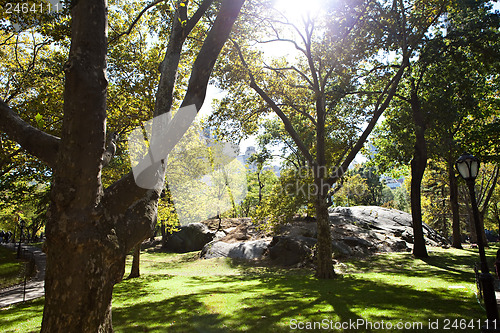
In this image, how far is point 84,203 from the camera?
12.6ft

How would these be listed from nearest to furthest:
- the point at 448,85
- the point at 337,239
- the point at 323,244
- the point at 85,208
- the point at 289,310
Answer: the point at 85,208 → the point at 289,310 → the point at 323,244 → the point at 448,85 → the point at 337,239

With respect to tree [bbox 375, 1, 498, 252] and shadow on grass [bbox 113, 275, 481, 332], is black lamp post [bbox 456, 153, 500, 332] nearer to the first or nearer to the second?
shadow on grass [bbox 113, 275, 481, 332]

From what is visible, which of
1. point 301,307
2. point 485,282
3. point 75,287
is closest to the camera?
point 75,287

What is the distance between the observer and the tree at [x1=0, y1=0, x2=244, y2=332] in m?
3.62

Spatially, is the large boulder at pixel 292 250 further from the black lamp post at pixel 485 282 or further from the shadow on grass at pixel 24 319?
the shadow on grass at pixel 24 319

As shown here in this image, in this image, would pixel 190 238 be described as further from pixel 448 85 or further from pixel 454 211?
pixel 448 85

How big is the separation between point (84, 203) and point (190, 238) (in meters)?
28.9

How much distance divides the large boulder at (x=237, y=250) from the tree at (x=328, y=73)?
8.55m

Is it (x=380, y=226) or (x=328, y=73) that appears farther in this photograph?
(x=380, y=226)

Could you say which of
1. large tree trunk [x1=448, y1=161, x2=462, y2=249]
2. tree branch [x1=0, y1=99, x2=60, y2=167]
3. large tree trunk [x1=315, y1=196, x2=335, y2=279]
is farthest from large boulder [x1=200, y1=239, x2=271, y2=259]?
tree branch [x1=0, y1=99, x2=60, y2=167]

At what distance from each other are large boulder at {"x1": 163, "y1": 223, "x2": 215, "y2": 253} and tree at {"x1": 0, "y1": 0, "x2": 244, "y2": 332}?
1088 inches

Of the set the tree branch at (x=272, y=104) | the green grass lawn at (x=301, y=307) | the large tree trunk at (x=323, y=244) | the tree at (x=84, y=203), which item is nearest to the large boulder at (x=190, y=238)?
the green grass lawn at (x=301, y=307)

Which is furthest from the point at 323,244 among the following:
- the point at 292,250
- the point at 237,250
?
the point at 237,250

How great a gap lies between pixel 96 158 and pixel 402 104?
72.2 feet
